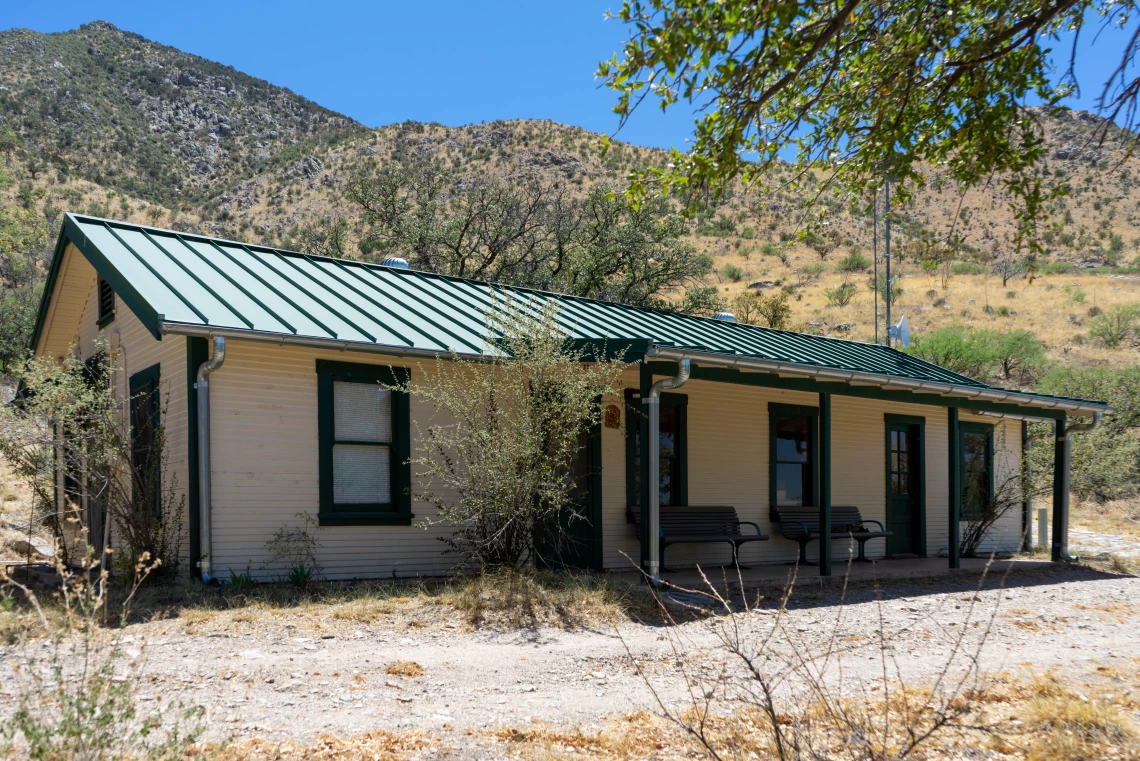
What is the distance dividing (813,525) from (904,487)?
9.12 ft

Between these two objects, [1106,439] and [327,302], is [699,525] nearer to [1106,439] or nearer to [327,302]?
[327,302]

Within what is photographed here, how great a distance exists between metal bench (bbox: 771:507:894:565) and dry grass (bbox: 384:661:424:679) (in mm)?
7897

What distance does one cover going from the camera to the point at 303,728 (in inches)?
206

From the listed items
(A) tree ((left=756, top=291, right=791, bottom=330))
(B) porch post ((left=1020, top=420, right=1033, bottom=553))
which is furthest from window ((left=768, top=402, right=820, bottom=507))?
(A) tree ((left=756, top=291, right=791, bottom=330))

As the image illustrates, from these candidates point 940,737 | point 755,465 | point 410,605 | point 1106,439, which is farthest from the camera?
point 1106,439

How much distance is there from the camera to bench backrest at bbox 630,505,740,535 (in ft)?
40.9

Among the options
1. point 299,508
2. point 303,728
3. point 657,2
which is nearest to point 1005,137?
point 657,2

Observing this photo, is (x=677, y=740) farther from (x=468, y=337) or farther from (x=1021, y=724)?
(x=468, y=337)

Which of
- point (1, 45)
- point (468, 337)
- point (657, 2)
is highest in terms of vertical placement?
point (1, 45)

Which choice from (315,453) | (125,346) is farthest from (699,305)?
(315,453)

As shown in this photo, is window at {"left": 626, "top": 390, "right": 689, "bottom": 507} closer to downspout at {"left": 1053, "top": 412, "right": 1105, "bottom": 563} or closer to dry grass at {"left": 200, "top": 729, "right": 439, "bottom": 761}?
downspout at {"left": 1053, "top": 412, "right": 1105, "bottom": 563}

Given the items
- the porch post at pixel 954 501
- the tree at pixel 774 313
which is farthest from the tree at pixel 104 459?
the tree at pixel 774 313

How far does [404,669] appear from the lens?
661 cm

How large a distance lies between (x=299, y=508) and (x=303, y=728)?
5.16m
